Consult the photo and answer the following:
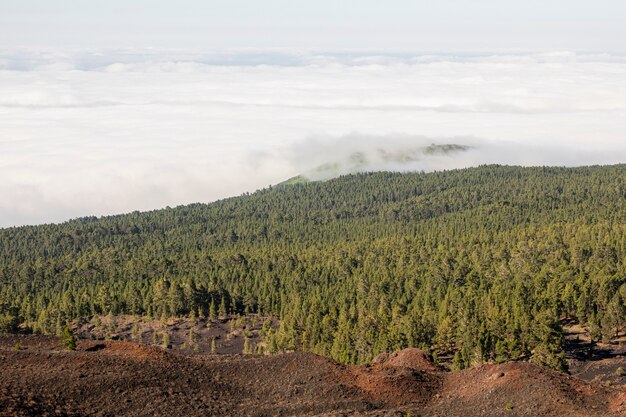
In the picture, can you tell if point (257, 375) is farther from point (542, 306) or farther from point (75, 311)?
point (75, 311)

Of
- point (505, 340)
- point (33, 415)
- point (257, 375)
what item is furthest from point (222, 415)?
point (505, 340)

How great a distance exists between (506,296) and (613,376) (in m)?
32.5

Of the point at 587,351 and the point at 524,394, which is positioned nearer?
the point at 524,394

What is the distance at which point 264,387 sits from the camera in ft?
203

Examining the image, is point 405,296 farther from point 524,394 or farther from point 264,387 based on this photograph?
point 524,394

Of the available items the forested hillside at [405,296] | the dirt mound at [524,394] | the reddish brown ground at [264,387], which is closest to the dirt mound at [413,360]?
the reddish brown ground at [264,387]

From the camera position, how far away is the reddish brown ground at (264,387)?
177 feet

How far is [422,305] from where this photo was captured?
452ft

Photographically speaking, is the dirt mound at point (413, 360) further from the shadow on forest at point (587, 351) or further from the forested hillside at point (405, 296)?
the shadow on forest at point (587, 351)

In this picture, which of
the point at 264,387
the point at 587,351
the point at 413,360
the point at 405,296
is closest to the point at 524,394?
the point at 413,360

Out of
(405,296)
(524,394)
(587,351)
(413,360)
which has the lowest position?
(587,351)

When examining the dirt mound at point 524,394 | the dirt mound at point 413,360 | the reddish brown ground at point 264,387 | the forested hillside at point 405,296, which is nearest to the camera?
the reddish brown ground at point 264,387

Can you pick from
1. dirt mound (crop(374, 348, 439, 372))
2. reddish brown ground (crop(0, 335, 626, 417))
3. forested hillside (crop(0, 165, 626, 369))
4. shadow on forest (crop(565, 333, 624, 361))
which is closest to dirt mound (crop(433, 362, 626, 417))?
reddish brown ground (crop(0, 335, 626, 417))

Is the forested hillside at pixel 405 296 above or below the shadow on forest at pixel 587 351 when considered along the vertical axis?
above
